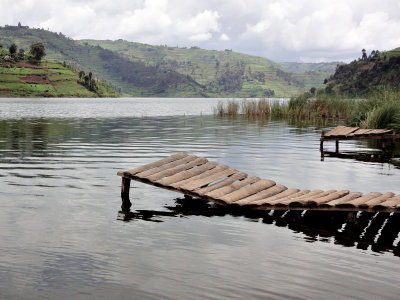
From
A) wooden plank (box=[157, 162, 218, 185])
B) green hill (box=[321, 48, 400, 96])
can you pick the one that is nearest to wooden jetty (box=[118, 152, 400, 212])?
wooden plank (box=[157, 162, 218, 185])

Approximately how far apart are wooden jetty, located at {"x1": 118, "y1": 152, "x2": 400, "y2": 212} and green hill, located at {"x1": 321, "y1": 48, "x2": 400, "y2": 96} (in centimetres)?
11622

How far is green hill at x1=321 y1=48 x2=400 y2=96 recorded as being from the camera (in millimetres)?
129375

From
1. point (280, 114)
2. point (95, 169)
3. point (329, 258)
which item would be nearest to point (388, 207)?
point (329, 258)

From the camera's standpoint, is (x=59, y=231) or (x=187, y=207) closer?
(x=59, y=231)

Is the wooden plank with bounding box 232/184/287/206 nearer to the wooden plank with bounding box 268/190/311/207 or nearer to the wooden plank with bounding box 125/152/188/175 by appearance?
the wooden plank with bounding box 268/190/311/207

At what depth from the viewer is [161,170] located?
44.4 feet

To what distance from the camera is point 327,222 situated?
10.5m

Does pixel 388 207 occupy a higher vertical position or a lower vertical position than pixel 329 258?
higher

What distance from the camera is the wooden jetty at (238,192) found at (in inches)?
387

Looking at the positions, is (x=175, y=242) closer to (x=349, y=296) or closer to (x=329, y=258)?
(x=329, y=258)

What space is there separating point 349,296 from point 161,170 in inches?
312

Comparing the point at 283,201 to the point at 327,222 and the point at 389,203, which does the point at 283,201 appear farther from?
the point at 389,203

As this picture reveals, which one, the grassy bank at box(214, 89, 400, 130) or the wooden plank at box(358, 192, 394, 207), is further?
the grassy bank at box(214, 89, 400, 130)

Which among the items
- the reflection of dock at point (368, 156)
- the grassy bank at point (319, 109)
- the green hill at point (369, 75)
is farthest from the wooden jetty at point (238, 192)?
the green hill at point (369, 75)
